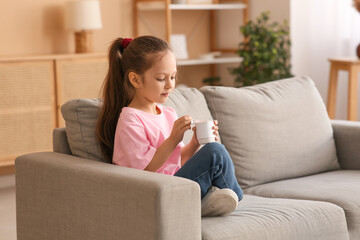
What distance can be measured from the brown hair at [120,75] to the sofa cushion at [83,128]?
32mm

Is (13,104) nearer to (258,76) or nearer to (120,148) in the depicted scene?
(258,76)

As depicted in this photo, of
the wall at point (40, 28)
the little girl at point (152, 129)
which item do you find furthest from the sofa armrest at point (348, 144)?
the wall at point (40, 28)

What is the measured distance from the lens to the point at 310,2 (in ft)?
16.5

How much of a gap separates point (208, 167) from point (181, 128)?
15cm

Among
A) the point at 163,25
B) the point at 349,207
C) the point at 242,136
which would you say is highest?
the point at 163,25

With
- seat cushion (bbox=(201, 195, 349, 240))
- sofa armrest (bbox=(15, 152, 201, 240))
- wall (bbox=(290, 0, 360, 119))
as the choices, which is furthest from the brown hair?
wall (bbox=(290, 0, 360, 119))

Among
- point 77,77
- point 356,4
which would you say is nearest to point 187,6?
point 77,77

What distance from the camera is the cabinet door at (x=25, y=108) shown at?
4176 millimetres

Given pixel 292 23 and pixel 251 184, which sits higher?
pixel 292 23

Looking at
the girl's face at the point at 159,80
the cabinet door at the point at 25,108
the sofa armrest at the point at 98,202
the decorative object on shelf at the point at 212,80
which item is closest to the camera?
the sofa armrest at the point at 98,202

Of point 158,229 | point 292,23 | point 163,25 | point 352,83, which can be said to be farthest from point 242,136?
point 163,25

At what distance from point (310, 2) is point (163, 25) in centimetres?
118

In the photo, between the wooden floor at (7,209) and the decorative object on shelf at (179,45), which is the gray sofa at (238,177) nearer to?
the wooden floor at (7,209)

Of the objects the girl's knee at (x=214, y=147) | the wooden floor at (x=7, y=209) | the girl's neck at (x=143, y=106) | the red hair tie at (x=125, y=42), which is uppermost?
the red hair tie at (x=125, y=42)
